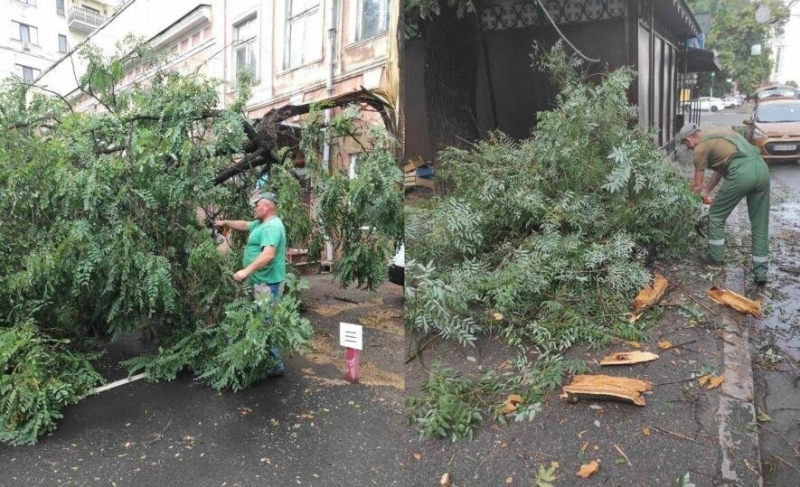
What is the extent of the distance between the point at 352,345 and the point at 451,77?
1.02 meters

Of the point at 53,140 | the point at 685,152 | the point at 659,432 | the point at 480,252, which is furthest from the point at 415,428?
the point at 53,140

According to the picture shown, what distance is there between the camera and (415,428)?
1812mm

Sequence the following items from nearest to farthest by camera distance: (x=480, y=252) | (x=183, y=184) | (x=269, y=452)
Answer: (x=269, y=452), (x=480, y=252), (x=183, y=184)

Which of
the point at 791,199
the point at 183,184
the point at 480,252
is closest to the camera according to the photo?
the point at 480,252

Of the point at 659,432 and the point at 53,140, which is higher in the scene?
the point at 53,140

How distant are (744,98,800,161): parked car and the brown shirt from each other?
16cm

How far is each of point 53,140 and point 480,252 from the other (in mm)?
2369

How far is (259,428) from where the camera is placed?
2.62 meters

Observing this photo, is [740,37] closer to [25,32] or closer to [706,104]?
[706,104]

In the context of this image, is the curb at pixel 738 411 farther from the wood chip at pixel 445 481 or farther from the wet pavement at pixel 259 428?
the wet pavement at pixel 259 428

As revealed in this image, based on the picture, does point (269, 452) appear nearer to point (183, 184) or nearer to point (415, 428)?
point (415, 428)

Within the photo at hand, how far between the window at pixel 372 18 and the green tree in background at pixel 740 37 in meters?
1.30

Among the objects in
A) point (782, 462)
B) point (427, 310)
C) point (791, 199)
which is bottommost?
point (782, 462)

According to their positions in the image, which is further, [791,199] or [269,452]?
[791,199]
